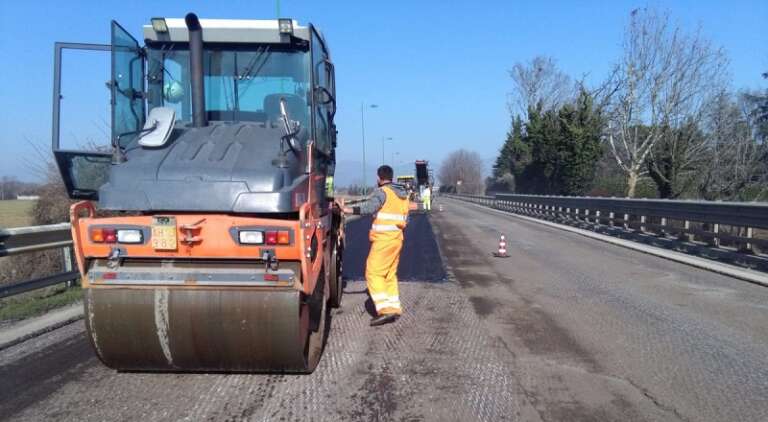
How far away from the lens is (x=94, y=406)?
163 inches

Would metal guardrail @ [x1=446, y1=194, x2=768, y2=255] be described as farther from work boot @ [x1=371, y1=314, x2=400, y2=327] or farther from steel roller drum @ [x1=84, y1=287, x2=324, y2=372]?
steel roller drum @ [x1=84, y1=287, x2=324, y2=372]

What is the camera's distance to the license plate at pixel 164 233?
164 inches

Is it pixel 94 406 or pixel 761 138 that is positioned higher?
pixel 761 138

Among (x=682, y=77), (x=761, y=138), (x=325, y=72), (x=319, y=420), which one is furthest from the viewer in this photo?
(x=761, y=138)

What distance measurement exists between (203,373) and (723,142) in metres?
31.3

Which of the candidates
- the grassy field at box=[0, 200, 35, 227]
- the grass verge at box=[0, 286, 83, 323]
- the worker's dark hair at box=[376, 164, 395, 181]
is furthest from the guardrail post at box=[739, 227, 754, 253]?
the grassy field at box=[0, 200, 35, 227]

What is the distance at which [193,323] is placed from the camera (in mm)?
4238

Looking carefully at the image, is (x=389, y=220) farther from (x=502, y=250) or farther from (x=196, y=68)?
(x=502, y=250)

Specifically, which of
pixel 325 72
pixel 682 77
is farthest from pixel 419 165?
pixel 325 72

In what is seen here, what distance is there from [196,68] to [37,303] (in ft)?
14.5

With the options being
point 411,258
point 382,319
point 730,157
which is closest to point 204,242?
point 382,319

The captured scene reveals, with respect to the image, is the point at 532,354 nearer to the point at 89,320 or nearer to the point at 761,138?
the point at 89,320

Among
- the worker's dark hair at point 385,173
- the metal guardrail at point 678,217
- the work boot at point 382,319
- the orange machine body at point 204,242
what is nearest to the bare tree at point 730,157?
the metal guardrail at point 678,217

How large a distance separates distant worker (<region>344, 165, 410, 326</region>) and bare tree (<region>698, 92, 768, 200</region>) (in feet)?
81.2
